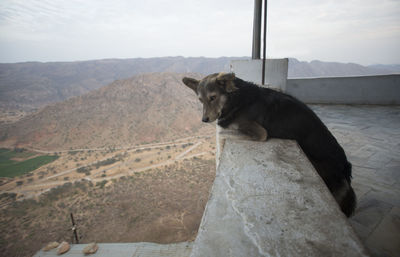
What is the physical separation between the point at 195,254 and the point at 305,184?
89 cm

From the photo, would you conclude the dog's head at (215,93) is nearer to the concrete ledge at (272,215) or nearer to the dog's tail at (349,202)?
the concrete ledge at (272,215)

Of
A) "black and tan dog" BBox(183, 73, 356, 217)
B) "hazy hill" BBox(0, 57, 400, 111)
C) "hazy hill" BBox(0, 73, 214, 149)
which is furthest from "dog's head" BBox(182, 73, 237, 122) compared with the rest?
"hazy hill" BBox(0, 57, 400, 111)

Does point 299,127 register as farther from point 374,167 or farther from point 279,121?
point 374,167

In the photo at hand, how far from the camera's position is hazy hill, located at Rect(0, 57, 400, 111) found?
7425cm

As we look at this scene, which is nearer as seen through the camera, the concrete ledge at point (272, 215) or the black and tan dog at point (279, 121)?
the concrete ledge at point (272, 215)

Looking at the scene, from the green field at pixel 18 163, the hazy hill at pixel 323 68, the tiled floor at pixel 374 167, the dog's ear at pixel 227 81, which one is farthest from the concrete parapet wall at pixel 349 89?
the hazy hill at pixel 323 68

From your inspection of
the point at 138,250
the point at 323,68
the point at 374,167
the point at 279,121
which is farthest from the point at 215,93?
the point at 323,68

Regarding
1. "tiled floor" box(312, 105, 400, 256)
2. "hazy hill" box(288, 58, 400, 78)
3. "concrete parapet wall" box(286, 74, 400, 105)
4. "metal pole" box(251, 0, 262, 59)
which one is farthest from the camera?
"hazy hill" box(288, 58, 400, 78)

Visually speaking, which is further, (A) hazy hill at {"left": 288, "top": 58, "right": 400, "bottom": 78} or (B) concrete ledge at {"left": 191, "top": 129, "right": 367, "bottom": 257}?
(A) hazy hill at {"left": 288, "top": 58, "right": 400, "bottom": 78}

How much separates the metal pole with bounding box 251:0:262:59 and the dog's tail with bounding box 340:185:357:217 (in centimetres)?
335

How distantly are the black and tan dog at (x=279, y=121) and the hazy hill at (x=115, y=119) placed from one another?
42.4m

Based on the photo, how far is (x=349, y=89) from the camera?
6.88 metres

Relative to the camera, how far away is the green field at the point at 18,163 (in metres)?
32.6

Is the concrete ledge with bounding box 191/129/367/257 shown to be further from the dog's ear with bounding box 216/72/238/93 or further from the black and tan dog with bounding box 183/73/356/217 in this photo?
the dog's ear with bounding box 216/72/238/93
